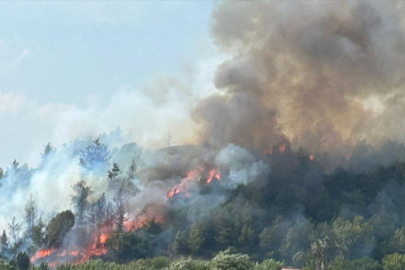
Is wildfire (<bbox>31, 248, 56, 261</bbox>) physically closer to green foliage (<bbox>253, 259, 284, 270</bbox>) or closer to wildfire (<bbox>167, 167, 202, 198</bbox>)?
wildfire (<bbox>167, 167, 202, 198</bbox>)

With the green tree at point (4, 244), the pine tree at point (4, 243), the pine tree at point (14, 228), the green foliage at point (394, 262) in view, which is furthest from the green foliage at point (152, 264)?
the pine tree at point (14, 228)

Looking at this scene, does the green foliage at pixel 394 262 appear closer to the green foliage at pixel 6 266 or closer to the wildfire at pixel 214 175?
the wildfire at pixel 214 175

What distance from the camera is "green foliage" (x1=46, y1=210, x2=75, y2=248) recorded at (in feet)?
244

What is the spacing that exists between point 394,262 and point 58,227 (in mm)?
44536

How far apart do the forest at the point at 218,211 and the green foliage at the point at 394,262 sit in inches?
5.8

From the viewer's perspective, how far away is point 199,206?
79500 millimetres

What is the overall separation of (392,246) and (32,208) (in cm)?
5347

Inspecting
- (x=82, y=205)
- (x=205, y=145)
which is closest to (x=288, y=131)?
(x=205, y=145)

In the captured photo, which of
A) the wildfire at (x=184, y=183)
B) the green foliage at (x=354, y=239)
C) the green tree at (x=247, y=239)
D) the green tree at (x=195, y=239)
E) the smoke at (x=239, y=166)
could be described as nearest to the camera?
the green foliage at (x=354, y=239)

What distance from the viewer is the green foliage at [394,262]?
62869 mm

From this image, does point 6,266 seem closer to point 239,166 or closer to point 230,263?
point 239,166

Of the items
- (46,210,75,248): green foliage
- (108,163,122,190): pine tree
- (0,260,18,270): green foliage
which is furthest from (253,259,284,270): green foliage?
(108,163,122,190): pine tree

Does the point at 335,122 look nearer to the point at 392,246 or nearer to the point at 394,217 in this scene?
the point at 394,217

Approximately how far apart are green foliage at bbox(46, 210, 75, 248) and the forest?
14cm
